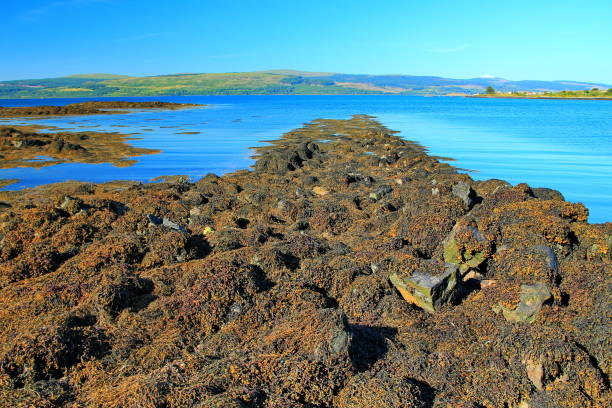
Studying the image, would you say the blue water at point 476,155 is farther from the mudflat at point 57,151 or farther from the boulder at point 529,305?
the boulder at point 529,305

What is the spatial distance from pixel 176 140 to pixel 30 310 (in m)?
32.1

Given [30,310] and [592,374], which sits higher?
[592,374]

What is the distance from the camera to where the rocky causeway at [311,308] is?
17.4 ft

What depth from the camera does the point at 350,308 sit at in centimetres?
780

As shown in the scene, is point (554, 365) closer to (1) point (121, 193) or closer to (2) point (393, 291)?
(2) point (393, 291)

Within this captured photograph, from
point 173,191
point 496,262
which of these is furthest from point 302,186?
point 496,262

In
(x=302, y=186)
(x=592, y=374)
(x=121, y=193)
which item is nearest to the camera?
(x=592, y=374)

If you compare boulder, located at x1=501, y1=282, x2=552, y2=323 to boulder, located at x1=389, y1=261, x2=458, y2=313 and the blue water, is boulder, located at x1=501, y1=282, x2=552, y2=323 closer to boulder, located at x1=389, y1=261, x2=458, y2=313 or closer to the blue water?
boulder, located at x1=389, y1=261, x2=458, y2=313

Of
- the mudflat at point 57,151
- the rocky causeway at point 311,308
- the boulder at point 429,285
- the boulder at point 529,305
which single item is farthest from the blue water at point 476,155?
the boulder at point 429,285

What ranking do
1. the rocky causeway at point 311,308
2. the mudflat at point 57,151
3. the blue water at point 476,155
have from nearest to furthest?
the rocky causeway at point 311,308, the blue water at point 476,155, the mudflat at point 57,151

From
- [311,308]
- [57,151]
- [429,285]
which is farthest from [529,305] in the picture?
[57,151]

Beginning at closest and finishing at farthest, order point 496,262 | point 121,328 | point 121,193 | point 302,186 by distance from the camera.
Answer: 1. point 121,328
2. point 496,262
3. point 121,193
4. point 302,186

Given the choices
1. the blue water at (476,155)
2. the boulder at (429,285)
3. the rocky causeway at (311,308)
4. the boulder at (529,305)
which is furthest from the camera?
the blue water at (476,155)

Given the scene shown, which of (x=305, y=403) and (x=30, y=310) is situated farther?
(x=30, y=310)
